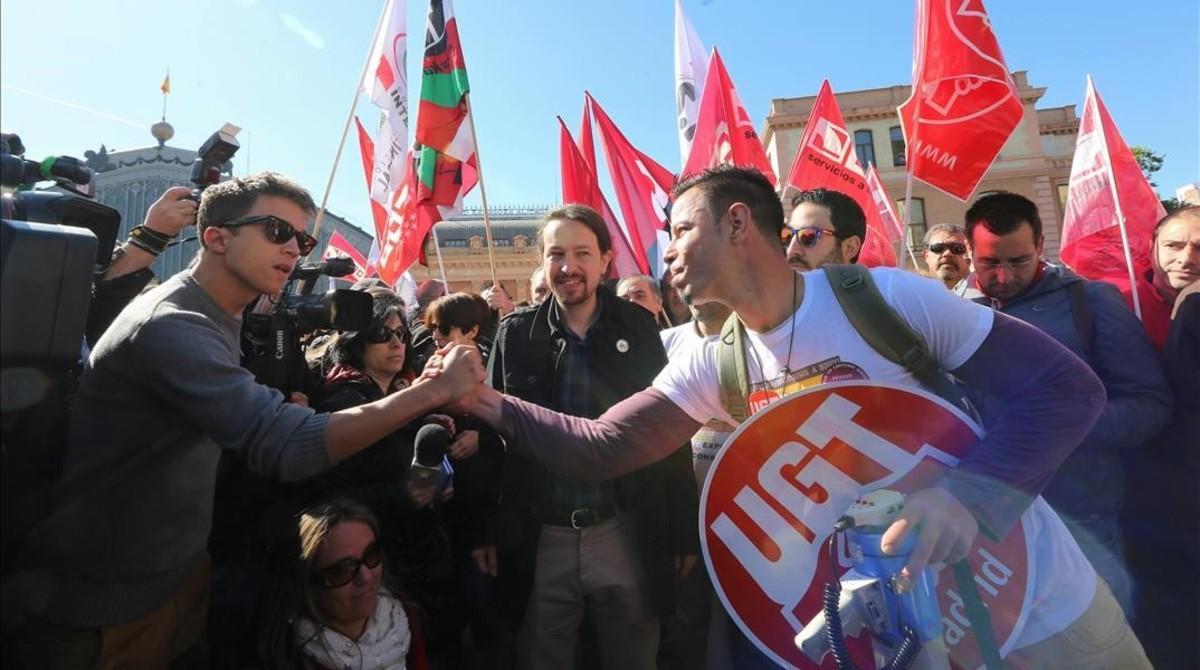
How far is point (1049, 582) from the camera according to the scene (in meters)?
1.43

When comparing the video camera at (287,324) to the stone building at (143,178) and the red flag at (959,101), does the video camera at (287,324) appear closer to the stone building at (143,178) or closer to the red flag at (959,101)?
the red flag at (959,101)

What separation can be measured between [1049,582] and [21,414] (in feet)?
6.50

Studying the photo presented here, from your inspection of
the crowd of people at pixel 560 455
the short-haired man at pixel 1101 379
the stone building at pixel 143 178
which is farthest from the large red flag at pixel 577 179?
the stone building at pixel 143 178

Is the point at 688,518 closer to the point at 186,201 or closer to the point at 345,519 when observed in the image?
the point at 345,519

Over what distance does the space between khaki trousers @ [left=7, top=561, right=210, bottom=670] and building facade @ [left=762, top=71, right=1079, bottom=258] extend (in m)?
30.1

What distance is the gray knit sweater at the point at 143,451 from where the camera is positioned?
1.51 meters

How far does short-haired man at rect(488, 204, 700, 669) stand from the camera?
247 cm

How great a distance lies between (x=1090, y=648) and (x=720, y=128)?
5309 millimetres

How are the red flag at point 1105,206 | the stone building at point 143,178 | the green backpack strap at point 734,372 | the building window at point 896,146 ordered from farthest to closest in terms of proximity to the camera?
the building window at point 896,146, the stone building at point 143,178, the red flag at point 1105,206, the green backpack strap at point 734,372

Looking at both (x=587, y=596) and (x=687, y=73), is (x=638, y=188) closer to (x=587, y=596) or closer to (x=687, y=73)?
(x=687, y=73)

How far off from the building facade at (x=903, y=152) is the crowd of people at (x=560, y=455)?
27.9 metres

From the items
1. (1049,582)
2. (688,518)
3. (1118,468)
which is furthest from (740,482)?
(1118,468)

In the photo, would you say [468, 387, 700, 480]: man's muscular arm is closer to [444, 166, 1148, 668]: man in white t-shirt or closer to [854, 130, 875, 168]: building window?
[444, 166, 1148, 668]: man in white t-shirt

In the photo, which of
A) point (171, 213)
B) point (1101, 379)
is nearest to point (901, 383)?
point (1101, 379)
